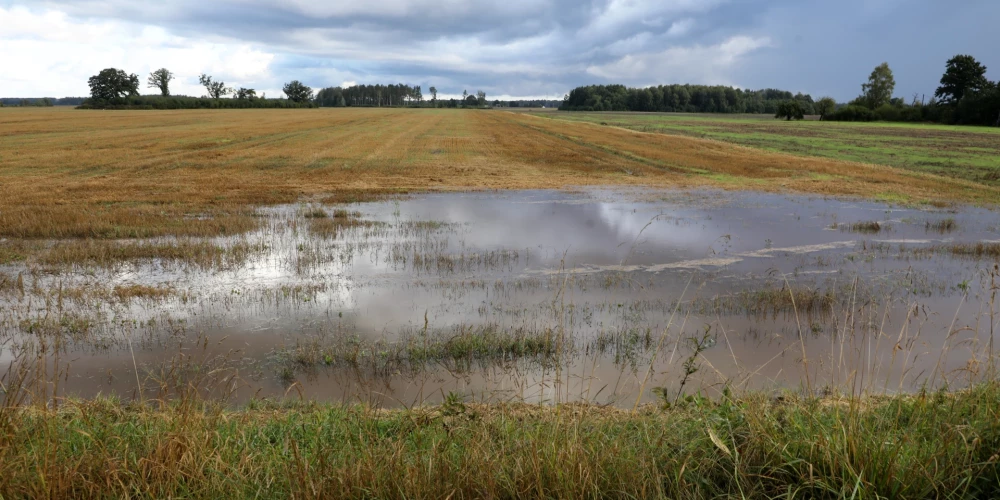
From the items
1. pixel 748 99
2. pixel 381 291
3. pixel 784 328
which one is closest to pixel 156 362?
pixel 381 291

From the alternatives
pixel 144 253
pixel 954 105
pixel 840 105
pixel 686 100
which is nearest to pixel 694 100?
pixel 686 100

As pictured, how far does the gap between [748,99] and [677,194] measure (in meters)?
152

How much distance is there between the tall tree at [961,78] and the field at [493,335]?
7849 centimetres

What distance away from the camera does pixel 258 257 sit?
1114 centimetres

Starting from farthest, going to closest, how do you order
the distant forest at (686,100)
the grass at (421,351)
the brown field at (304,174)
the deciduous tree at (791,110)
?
the distant forest at (686,100), the deciduous tree at (791,110), the brown field at (304,174), the grass at (421,351)

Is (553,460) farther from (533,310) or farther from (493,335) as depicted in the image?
(533,310)

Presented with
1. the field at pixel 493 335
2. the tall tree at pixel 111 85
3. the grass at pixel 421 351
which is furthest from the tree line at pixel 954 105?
the tall tree at pixel 111 85

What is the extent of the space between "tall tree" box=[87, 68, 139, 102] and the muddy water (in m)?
116

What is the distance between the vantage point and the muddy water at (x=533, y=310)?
20.4 ft

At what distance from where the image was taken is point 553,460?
3379 mm

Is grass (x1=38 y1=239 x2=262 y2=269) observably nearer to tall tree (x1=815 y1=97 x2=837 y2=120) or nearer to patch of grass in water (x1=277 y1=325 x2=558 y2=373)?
patch of grass in water (x1=277 y1=325 x2=558 y2=373)

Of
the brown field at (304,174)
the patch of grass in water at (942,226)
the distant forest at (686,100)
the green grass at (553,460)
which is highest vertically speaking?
the distant forest at (686,100)

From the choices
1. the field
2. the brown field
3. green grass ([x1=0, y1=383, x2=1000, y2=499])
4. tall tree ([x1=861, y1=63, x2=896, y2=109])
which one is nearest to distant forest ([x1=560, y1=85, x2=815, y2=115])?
tall tree ([x1=861, y1=63, x2=896, y2=109])

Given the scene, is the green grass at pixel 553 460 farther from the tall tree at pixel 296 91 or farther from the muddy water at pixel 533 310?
the tall tree at pixel 296 91
